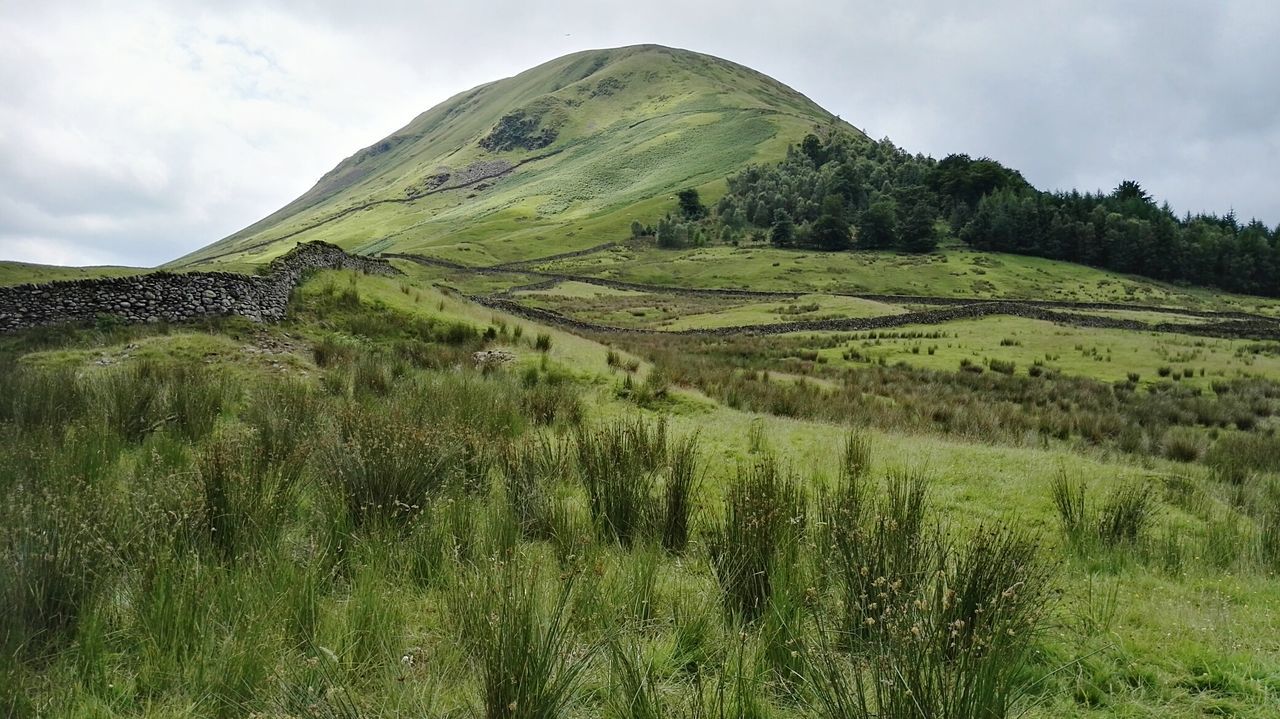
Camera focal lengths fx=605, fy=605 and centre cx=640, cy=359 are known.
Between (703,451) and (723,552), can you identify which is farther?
(703,451)

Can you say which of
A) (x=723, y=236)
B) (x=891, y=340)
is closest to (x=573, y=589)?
(x=891, y=340)

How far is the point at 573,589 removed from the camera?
3145mm

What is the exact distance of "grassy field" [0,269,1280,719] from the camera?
2312 mm

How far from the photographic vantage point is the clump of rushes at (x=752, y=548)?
3270 mm

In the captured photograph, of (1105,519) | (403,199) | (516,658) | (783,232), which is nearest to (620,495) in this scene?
(516,658)

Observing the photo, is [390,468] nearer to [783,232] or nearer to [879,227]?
[783,232]

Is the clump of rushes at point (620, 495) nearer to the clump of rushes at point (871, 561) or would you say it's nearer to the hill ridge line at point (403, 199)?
the clump of rushes at point (871, 561)

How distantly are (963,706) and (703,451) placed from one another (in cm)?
623

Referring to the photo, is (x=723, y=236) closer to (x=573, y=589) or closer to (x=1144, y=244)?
(x=1144, y=244)

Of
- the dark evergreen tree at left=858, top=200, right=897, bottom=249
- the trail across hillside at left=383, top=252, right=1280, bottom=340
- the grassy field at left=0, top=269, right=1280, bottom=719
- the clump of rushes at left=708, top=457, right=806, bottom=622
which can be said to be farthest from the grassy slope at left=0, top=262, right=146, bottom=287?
the dark evergreen tree at left=858, top=200, right=897, bottom=249

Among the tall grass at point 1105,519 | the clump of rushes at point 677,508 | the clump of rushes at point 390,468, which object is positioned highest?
the clump of rushes at point 390,468

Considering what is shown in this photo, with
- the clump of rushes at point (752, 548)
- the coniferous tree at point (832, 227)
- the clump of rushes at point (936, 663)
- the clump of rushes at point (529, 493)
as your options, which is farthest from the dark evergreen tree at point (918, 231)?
the clump of rushes at point (936, 663)

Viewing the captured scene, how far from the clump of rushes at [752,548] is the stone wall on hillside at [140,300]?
1572cm

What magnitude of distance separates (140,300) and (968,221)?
104 metres
